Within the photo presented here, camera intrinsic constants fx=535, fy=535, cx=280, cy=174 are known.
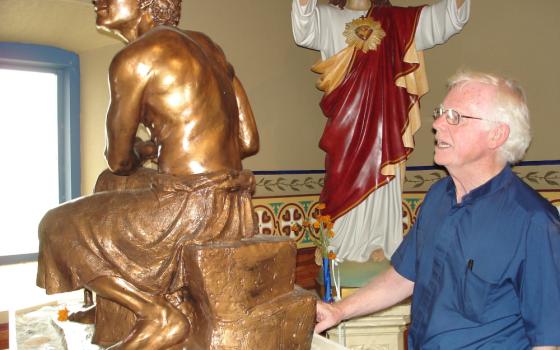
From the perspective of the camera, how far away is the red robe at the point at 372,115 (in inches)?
125

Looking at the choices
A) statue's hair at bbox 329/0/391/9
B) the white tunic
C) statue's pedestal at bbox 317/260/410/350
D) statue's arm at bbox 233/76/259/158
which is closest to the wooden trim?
statue's arm at bbox 233/76/259/158

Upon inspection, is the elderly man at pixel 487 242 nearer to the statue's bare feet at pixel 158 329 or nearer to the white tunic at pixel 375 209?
the statue's bare feet at pixel 158 329

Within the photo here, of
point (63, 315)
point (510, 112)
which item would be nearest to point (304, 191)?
point (63, 315)

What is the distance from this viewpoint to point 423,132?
3.98 meters

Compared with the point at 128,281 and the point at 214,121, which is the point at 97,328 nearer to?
the point at 128,281

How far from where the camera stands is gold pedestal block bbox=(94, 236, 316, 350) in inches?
57.9

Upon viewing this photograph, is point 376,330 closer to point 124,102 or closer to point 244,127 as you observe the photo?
point 244,127

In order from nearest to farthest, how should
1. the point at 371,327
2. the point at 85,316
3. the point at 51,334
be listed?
1. the point at 85,316
2. the point at 51,334
3. the point at 371,327

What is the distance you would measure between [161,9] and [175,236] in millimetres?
726

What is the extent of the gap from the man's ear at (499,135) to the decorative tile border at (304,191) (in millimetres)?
1930

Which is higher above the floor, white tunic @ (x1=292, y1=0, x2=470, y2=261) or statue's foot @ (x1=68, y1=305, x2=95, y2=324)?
white tunic @ (x1=292, y1=0, x2=470, y2=261)

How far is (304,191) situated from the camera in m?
3.84

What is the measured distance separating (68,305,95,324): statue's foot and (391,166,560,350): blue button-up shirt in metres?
1.08

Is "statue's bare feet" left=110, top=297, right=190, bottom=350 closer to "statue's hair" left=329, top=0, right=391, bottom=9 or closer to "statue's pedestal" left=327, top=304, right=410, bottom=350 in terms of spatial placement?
"statue's pedestal" left=327, top=304, right=410, bottom=350
